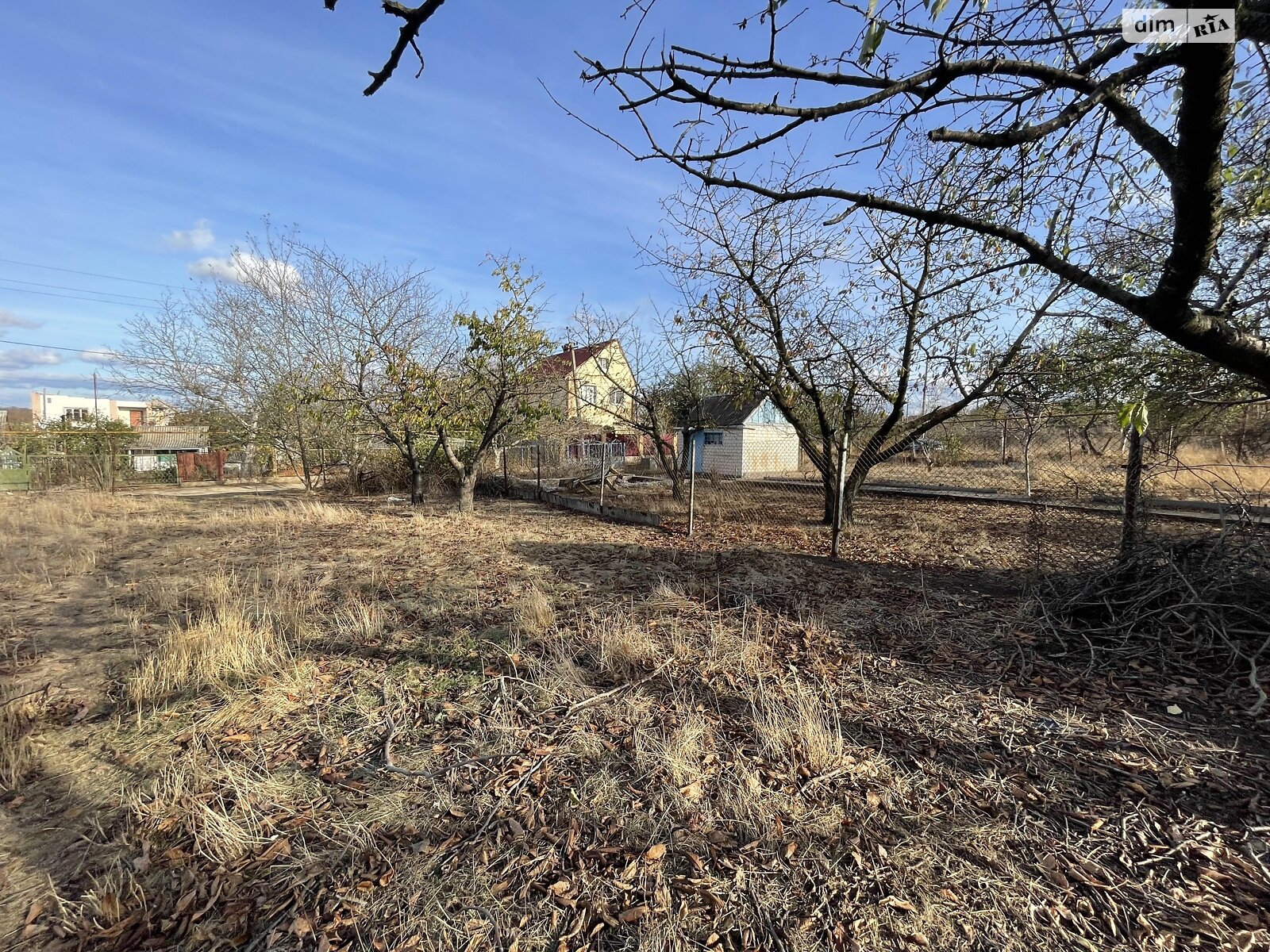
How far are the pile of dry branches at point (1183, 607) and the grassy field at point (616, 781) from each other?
0.28m

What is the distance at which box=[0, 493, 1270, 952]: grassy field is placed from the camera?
176cm

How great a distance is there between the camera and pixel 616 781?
2.42 metres

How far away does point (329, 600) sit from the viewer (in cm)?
531

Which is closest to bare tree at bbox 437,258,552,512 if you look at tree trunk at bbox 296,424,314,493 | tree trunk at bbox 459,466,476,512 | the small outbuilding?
tree trunk at bbox 459,466,476,512

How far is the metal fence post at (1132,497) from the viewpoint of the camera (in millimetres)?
4332

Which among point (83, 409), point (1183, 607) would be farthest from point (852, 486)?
point (83, 409)

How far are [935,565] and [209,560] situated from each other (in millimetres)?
9935

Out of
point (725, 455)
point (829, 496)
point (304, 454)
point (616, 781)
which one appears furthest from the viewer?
point (725, 455)

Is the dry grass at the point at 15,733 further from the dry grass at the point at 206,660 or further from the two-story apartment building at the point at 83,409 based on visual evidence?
the two-story apartment building at the point at 83,409

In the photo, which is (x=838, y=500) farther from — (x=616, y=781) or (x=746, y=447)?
(x=746, y=447)

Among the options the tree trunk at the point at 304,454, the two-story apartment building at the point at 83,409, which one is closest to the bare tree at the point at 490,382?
the tree trunk at the point at 304,454

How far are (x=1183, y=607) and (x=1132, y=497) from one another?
4.00ft

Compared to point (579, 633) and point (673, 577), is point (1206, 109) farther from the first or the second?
point (673, 577)

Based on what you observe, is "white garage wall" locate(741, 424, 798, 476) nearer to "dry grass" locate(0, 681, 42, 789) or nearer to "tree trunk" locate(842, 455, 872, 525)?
"tree trunk" locate(842, 455, 872, 525)
